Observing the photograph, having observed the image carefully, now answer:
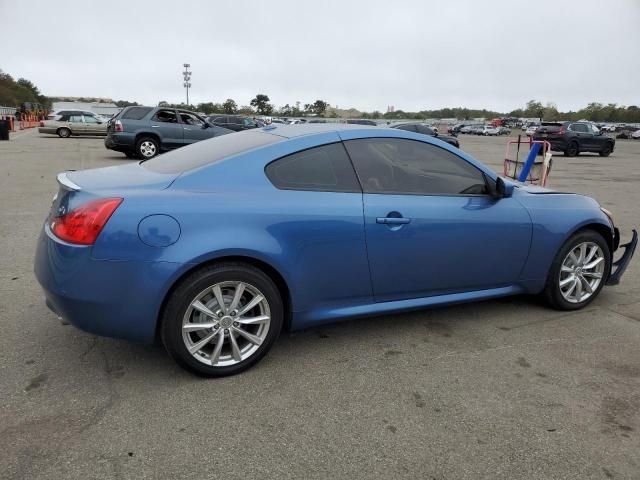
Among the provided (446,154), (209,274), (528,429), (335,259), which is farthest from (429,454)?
(446,154)

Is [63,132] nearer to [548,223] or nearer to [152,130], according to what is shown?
[152,130]

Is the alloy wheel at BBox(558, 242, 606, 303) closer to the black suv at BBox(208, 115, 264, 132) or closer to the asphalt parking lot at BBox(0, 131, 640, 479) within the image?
the asphalt parking lot at BBox(0, 131, 640, 479)

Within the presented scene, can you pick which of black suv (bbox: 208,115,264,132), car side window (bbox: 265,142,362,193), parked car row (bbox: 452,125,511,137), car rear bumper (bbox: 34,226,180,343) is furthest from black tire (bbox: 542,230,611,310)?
parked car row (bbox: 452,125,511,137)

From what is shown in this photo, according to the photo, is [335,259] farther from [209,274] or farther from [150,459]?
[150,459]

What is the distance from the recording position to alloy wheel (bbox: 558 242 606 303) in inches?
166

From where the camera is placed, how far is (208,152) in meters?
3.55

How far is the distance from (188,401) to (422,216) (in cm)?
187

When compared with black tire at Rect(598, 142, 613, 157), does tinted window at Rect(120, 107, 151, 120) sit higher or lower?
higher

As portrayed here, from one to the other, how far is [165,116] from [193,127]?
0.89 meters

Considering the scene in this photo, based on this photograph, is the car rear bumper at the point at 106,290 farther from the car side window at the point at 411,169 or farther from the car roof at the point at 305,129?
the car side window at the point at 411,169

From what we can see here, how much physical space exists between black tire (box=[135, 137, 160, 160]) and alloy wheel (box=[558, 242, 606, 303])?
13547 millimetres

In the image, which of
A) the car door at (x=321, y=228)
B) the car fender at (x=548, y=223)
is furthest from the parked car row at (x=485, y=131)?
the car door at (x=321, y=228)

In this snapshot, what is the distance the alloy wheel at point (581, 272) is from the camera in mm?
4227

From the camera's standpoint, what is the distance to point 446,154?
378 cm
